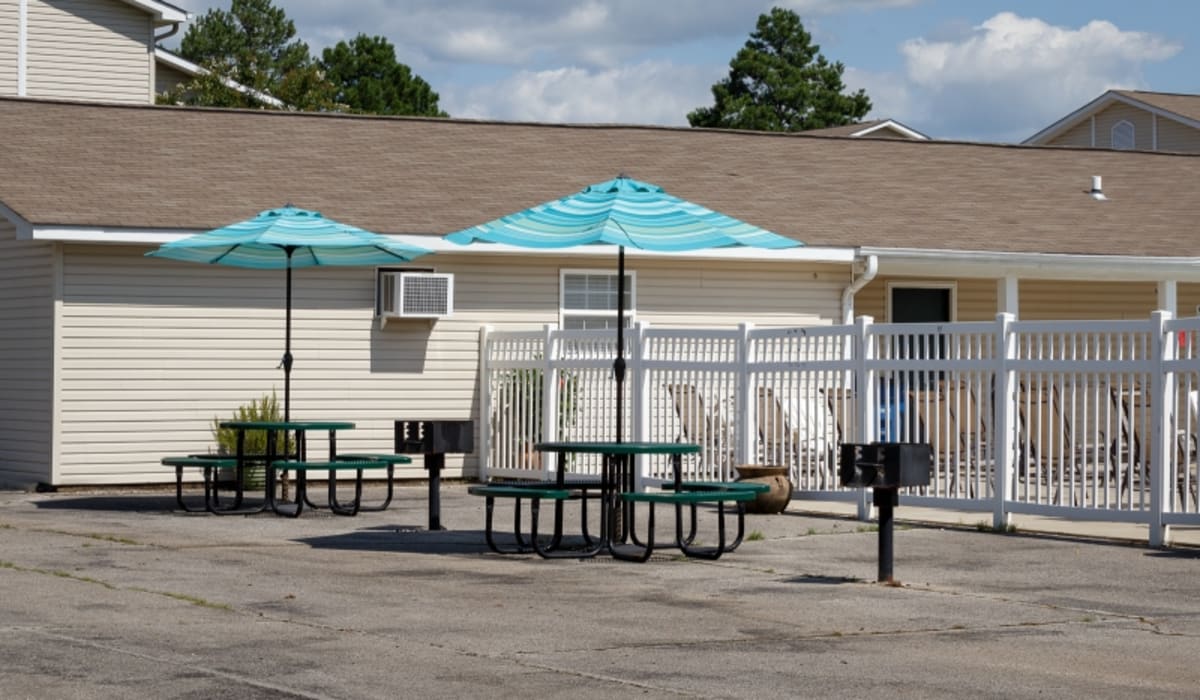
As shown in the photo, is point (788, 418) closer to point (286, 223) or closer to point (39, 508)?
point (286, 223)

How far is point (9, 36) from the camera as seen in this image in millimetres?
30781

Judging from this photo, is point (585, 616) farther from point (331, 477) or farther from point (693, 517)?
point (331, 477)

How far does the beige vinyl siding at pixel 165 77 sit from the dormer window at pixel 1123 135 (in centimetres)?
2003

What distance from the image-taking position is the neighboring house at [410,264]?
18594mm

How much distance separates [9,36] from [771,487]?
784 inches

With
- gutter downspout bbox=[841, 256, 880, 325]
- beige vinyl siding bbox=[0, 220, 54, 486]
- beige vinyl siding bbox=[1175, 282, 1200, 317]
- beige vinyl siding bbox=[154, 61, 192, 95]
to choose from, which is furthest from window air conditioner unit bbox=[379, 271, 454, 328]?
beige vinyl siding bbox=[154, 61, 192, 95]

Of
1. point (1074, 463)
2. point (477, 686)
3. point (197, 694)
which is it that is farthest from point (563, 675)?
point (1074, 463)

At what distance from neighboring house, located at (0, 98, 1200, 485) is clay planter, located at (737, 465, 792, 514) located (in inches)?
190

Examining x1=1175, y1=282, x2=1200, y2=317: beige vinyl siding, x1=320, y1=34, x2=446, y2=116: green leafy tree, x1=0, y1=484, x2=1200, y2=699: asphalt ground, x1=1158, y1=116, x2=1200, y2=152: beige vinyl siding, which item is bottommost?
x1=0, y1=484, x2=1200, y2=699: asphalt ground

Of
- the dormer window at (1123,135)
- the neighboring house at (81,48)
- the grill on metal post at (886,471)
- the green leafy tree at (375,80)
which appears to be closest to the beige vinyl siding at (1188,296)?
the grill on metal post at (886,471)

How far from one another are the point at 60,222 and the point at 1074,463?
389 inches

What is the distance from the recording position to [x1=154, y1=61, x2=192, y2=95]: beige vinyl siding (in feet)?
130

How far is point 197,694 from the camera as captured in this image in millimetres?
7254

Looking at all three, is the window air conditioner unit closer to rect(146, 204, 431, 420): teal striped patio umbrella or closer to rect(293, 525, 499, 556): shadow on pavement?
rect(146, 204, 431, 420): teal striped patio umbrella
